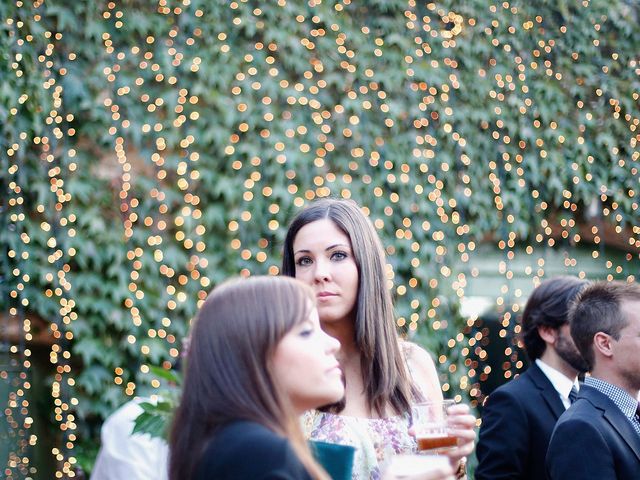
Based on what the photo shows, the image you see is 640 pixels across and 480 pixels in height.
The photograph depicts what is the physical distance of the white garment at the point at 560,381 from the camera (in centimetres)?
355

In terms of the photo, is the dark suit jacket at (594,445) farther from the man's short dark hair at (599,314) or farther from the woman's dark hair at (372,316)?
the woman's dark hair at (372,316)

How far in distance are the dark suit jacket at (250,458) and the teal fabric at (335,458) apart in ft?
1.13

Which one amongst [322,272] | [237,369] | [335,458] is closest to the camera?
[237,369]

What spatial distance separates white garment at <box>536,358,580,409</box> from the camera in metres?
3.55

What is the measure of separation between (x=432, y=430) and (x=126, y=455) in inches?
65.9

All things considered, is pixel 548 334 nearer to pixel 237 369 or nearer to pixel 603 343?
pixel 603 343

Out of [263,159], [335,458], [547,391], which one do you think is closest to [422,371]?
[335,458]

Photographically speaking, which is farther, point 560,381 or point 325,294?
point 560,381

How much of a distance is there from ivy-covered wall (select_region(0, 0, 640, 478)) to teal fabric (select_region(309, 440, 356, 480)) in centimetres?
314

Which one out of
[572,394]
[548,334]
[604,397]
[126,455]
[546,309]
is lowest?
[126,455]

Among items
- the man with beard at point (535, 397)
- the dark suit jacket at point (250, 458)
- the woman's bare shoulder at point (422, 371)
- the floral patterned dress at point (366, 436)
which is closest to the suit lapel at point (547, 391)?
the man with beard at point (535, 397)

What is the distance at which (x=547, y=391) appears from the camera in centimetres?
350

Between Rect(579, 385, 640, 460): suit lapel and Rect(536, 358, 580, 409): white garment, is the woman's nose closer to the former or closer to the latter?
Rect(579, 385, 640, 460): suit lapel

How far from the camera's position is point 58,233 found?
4.85 m
